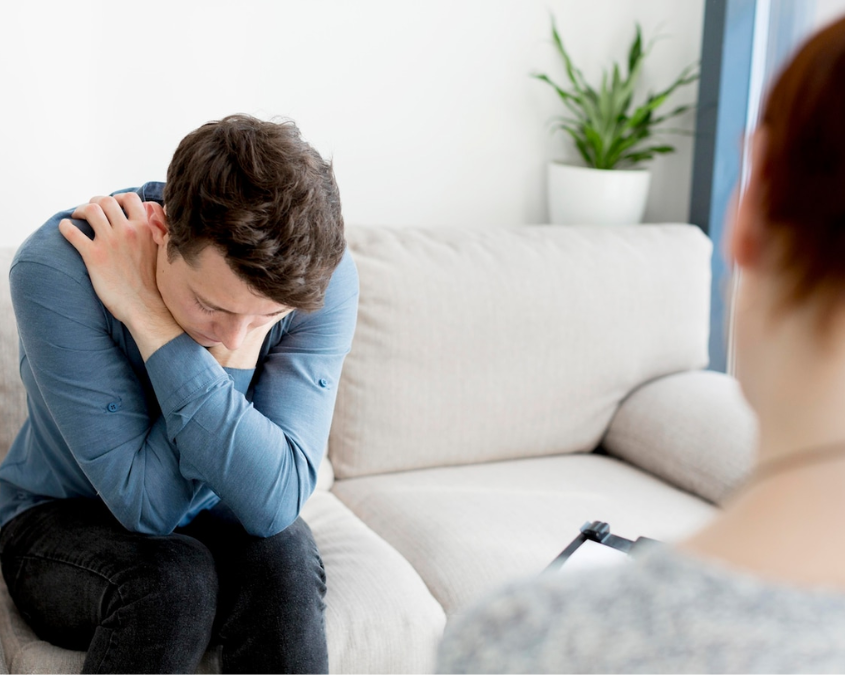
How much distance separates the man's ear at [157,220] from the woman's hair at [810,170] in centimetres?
98

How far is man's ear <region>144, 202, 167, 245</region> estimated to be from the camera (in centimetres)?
127

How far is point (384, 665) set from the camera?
1.39 m

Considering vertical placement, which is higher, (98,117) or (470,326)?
(98,117)

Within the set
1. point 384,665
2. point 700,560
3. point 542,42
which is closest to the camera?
Result: point 700,560

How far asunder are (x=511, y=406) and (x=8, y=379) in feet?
3.58

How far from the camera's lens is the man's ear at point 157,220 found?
4.18 feet

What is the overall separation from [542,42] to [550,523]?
142cm

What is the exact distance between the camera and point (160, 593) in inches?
47.1

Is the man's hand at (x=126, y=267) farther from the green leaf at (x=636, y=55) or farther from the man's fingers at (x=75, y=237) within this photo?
the green leaf at (x=636, y=55)

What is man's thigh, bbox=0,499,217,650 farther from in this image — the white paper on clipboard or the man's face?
the white paper on clipboard

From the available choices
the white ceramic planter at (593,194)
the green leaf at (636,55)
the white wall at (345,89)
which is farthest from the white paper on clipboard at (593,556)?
the green leaf at (636,55)

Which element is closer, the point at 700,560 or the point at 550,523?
the point at 700,560
